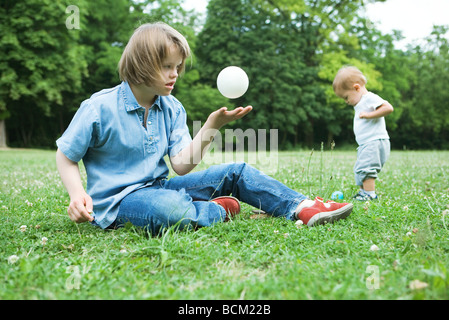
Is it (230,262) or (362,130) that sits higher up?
(362,130)

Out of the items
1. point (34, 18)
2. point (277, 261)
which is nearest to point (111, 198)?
point (277, 261)

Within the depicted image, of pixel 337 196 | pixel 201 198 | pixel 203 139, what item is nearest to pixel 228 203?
pixel 201 198

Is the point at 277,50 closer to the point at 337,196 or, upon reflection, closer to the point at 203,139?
the point at 337,196

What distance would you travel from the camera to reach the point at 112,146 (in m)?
2.81

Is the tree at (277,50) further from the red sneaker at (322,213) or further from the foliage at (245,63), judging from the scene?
the red sneaker at (322,213)

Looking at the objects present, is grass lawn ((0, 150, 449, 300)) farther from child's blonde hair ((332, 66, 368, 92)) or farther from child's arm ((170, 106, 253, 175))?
child's blonde hair ((332, 66, 368, 92))

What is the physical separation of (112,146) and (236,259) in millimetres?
1281

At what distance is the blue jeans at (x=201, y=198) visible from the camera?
262 centimetres

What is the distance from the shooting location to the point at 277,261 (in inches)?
83.3

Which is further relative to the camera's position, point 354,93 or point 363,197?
point 354,93

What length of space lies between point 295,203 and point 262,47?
27.3m

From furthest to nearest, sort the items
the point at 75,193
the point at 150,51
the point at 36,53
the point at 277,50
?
the point at 277,50, the point at 36,53, the point at 150,51, the point at 75,193

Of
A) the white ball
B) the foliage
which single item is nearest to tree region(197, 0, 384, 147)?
the foliage
